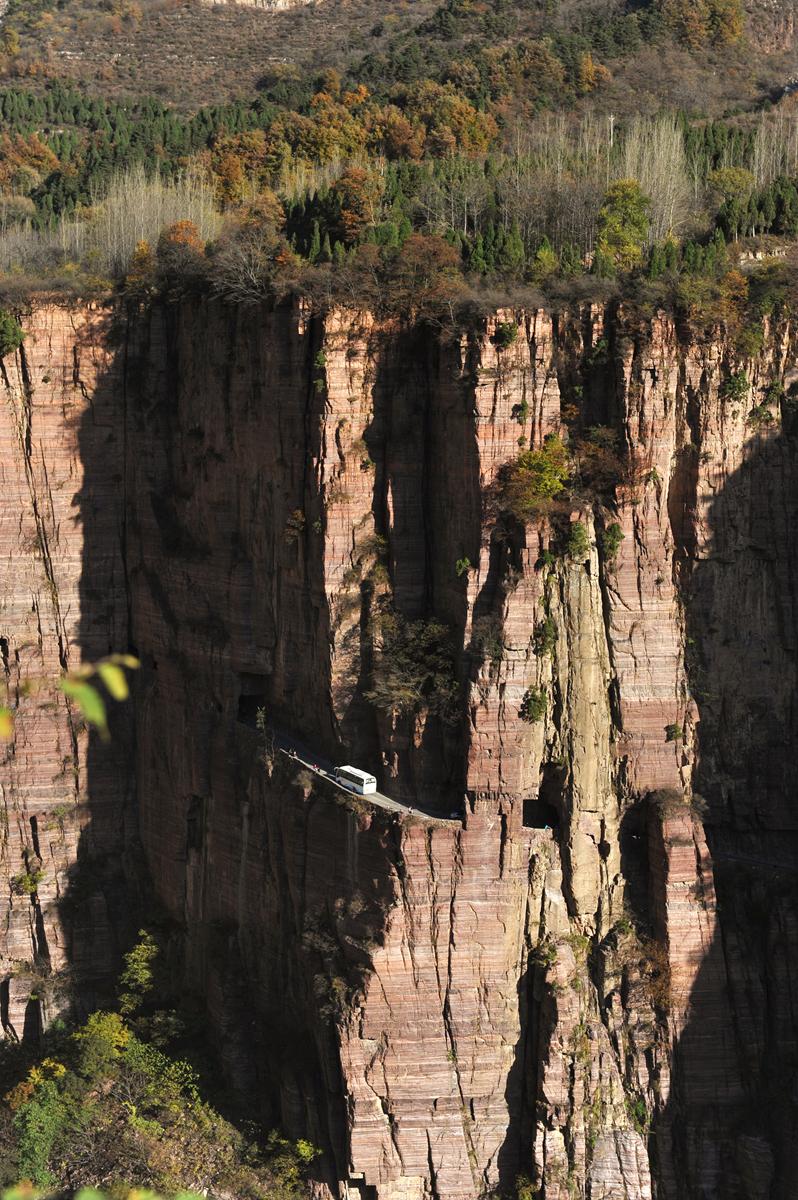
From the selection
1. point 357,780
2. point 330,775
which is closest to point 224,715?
point 330,775

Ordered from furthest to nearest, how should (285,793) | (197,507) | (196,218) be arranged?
(196,218)
(197,507)
(285,793)

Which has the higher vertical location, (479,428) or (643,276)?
(643,276)

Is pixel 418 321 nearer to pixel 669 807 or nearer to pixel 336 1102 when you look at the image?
pixel 669 807

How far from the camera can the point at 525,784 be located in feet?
118

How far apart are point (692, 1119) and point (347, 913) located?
883 cm

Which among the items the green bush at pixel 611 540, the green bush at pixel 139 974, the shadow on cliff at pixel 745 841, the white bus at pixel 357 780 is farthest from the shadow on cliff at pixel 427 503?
A: the green bush at pixel 139 974

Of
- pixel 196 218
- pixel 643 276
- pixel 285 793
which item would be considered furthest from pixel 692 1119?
pixel 196 218

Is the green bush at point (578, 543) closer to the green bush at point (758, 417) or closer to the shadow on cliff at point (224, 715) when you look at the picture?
the green bush at point (758, 417)

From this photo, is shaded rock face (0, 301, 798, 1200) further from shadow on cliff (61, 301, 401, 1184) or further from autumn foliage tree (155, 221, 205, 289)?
autumn foliage tree (155, 221, 205, 289)

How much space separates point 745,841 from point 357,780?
916 centimetres

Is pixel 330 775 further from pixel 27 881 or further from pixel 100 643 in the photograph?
pixel 27 881

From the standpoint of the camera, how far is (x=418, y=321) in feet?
123

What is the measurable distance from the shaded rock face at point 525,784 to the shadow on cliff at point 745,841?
67mm

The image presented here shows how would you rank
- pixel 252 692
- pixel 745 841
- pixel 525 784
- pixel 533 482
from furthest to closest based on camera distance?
1. pixel 252 692
2. pixel 745 841
3. pixel 525 784
4. pixel 533 482
